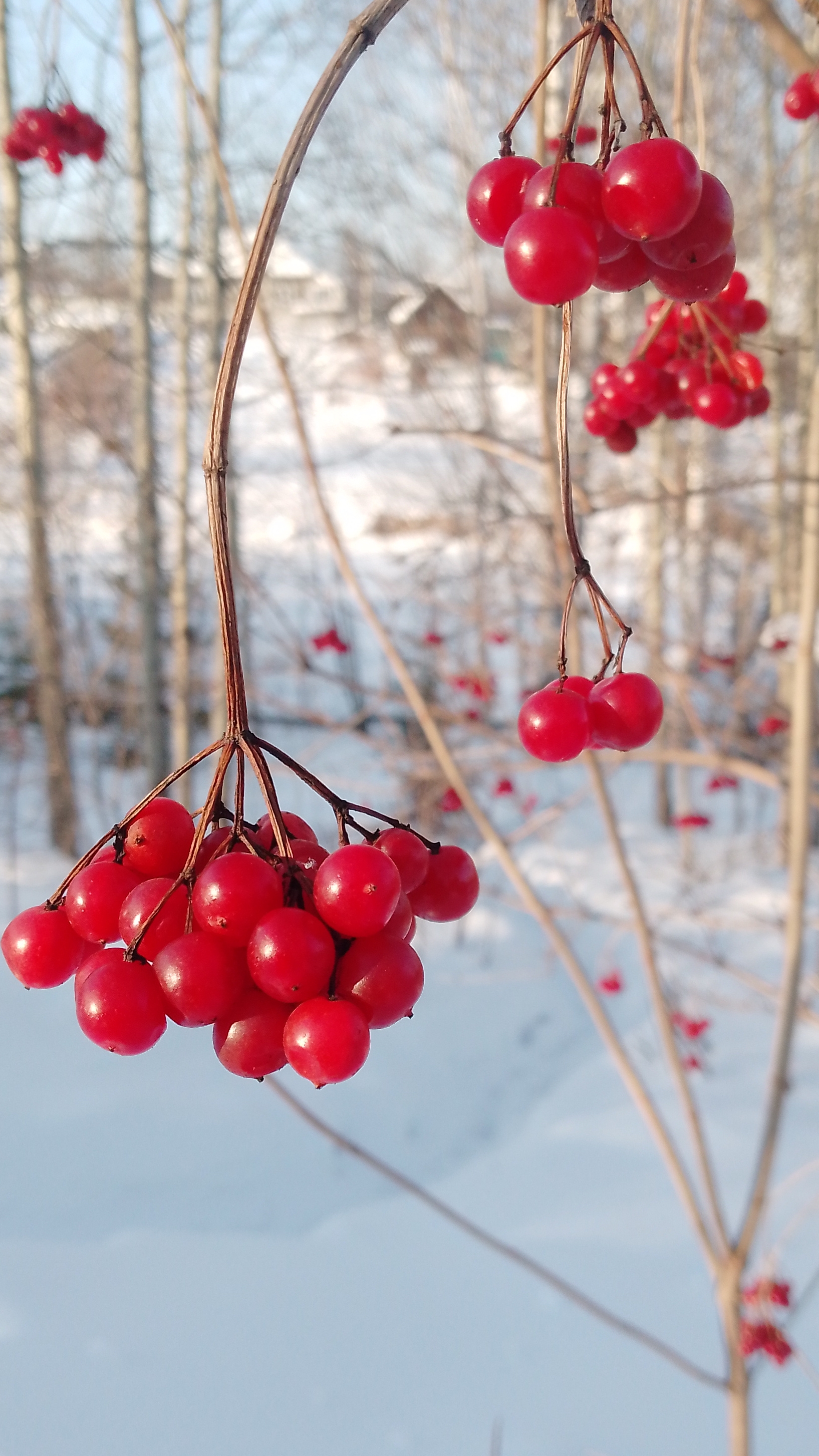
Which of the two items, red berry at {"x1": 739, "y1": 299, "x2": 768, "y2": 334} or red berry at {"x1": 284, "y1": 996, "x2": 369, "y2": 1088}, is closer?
red berry at {"x1": 284, "y1": 996, "x2": 369, "y2": 1088}

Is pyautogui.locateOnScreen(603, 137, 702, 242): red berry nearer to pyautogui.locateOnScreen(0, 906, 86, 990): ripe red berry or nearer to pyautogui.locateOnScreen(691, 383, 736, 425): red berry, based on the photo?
pyautogui.locateOnScreen(0, 906, 86, 990): ripe red berry

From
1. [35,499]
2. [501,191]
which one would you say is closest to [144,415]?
[35,499]

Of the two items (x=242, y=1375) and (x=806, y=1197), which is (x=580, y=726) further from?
(x=806, y=1197)

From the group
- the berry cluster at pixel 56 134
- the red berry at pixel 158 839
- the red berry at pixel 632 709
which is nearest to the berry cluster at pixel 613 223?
the red berry at pixel 632 709

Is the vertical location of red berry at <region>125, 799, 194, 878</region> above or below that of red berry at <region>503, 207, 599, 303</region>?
below

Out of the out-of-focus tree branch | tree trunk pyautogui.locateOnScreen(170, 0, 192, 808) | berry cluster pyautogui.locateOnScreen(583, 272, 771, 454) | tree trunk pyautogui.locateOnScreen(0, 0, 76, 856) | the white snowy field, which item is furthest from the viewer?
tree trunk pyautogui.locateOnScreen(170, 0, 192, 808)

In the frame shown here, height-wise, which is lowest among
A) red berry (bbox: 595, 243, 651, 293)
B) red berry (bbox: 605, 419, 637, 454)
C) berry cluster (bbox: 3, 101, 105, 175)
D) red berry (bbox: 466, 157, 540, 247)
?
red berry (bbox: 595, 243, 651, 293)

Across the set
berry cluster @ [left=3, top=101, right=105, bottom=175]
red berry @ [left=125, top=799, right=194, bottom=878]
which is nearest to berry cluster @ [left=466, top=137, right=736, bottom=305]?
red berry @ [left=125, top=799, right=194, bottom=878]

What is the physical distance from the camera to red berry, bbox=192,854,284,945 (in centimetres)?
43

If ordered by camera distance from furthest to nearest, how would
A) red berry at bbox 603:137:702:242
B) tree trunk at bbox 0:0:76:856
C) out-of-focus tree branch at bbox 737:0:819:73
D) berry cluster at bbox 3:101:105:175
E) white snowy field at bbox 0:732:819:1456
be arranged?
tree trunk at bbox 0:0:76:856, white snowy field at bbox 0:732:819:1456, berry cluster at bbox 3:101:105:175, out-of-focus tree branch at bbox 737:0:819:73, red berry at bbox 603:137:702:242

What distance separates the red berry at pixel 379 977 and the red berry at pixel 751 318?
2.96 feet

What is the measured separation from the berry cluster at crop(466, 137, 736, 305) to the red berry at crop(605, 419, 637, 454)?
2.11 feet

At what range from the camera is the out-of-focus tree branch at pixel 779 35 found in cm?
92

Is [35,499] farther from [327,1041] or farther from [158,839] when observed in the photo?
[327,1041]
